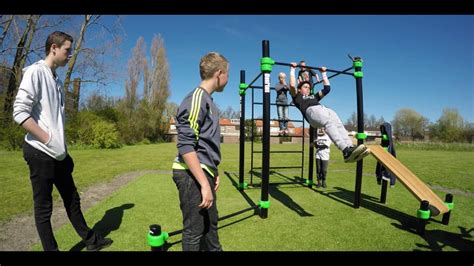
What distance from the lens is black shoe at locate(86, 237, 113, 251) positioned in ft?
8.82

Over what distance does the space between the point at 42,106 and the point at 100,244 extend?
4.94 ft

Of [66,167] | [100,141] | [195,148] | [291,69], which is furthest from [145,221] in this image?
[100,141]

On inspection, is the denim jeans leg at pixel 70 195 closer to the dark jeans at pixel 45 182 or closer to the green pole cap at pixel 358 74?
the dark jeans at pixel 45 182

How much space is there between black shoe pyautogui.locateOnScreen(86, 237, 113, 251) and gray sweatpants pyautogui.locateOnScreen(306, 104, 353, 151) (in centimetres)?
307

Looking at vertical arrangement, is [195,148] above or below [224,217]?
above

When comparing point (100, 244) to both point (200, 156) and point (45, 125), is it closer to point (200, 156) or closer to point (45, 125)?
point (45, 125)

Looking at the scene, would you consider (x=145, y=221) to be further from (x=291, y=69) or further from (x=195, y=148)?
(x=291, y=69)

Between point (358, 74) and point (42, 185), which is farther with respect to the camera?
point (358, 74)

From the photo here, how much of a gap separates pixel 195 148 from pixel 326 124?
8.22 ft

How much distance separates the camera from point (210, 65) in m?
1.99

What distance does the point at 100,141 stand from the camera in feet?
61.2

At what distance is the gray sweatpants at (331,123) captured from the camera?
3729 millimetres

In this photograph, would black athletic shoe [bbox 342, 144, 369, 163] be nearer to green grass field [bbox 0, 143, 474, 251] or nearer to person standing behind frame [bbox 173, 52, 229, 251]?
green grass field [bbox 0, 143, 474, 251]

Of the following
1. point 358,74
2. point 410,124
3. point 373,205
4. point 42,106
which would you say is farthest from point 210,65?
point 410,124
